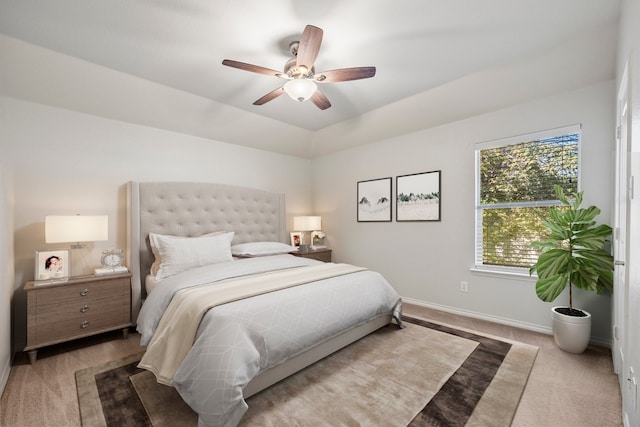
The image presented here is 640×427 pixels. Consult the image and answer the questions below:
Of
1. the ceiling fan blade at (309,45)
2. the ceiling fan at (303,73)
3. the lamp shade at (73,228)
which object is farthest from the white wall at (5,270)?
the ceiling fan blade at (309,45)

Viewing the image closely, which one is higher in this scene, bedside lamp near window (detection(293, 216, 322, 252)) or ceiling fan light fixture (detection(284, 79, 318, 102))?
ceiling fan light fixture (detection(284, 79, 318, 102))

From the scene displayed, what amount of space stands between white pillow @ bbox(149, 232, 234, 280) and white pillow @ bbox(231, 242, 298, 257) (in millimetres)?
326

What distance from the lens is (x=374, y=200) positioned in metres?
4.27

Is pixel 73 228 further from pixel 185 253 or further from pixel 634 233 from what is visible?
pixel 634 233

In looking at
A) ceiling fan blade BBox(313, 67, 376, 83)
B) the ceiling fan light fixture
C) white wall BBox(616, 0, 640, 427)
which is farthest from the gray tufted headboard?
white wall BBox(616, 0, 640, 427)

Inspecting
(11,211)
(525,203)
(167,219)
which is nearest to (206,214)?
(167,219)

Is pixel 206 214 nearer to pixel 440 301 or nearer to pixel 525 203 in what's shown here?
pixel 440 301

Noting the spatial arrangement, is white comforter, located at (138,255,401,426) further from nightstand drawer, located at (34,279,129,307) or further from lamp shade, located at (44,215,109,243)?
lamp shade, located at (44,215,109,243)

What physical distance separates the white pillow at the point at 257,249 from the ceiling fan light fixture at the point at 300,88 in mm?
2089

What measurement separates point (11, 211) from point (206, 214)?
5.71 feet

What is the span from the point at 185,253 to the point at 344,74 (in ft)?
7.62

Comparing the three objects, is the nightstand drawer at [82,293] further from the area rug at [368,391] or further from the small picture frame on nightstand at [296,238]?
the small picture frame on nightstand at [296,238]

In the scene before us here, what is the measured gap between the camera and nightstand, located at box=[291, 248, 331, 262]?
4340mm

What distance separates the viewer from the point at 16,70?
2365mm
